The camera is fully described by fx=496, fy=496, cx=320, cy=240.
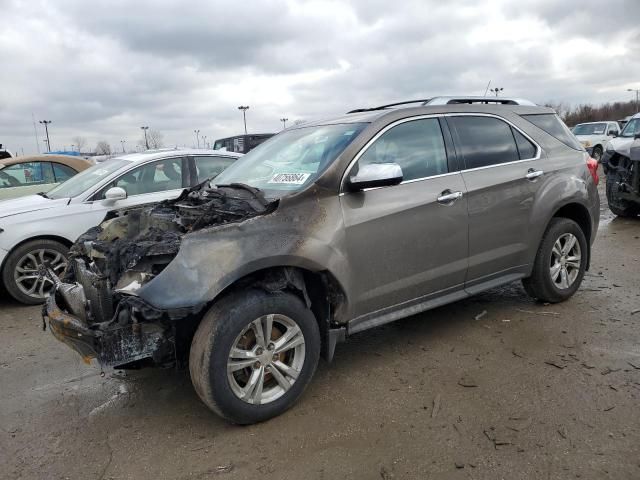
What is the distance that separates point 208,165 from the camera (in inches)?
258

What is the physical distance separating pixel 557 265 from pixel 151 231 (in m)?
3.58

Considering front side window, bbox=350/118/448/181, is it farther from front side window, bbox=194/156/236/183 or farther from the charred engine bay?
front side window, bbox=194/156/236/183

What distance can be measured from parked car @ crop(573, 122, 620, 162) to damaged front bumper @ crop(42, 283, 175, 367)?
906 inches

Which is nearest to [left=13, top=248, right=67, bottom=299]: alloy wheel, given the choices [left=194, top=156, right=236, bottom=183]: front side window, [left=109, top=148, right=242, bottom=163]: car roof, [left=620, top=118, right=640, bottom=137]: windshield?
[left=109, top=148, right=242, bottom=163]: car roof

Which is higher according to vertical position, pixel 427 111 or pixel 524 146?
pixel 427 111

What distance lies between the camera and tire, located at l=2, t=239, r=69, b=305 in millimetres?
5367

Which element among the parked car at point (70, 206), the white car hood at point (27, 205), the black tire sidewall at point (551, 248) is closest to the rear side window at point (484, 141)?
the black tire sidewall at point (551, 248)

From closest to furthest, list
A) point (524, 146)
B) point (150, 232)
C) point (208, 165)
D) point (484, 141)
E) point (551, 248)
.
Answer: point (150, 232) → point (484, 141) → point (524, 146) → point (551, 248) → point (208, 165)

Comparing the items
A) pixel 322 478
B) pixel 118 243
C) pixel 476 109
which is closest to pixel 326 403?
pixel 322 478

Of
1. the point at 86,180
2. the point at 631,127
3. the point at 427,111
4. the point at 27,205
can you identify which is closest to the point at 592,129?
the point at 631,127

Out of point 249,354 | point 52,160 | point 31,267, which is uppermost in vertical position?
point 52,160

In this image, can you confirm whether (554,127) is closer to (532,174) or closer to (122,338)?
(532,174)

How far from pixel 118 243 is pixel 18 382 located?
1450mm

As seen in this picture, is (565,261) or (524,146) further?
(565,261)
